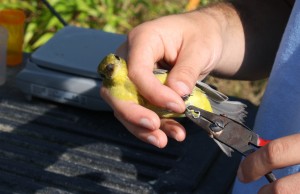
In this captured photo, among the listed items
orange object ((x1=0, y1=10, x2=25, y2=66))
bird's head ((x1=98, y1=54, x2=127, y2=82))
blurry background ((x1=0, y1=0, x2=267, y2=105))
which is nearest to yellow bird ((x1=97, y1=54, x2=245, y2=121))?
bird's head ((x1=98, y1=54, x2=127, y2=82))

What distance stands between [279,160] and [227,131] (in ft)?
0.39

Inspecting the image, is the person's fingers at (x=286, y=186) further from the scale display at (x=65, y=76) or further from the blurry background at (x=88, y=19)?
the blurry background at (x=88, y=19)

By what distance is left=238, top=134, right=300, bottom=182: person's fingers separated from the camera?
0.71 m

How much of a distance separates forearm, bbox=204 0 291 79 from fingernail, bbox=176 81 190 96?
10.9 inches

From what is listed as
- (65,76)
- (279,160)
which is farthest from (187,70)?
(65,76)

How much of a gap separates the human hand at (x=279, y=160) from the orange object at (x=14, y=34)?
1087 millimetres

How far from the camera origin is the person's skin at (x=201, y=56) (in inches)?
29.5

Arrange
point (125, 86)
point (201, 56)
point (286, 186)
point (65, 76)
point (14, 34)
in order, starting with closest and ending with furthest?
point (286, 186) → point (125, 86) → point (201, 56) → point (65, 76) → point (14, 34)

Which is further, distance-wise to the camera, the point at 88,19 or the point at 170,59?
the point at 88,19

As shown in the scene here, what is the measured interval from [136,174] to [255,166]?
0.50 meters

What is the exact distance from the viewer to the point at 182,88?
80 cm

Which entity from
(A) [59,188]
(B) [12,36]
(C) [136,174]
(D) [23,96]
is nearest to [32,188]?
(A) [59,188]

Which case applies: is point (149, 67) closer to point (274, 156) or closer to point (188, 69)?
point (188, 69)

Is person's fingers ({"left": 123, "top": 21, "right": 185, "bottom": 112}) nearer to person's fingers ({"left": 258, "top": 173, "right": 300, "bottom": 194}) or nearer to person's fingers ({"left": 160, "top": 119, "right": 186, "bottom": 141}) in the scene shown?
person's fingers ({"left": 160, "top": 119, "right": 186, "bottom": 141})
